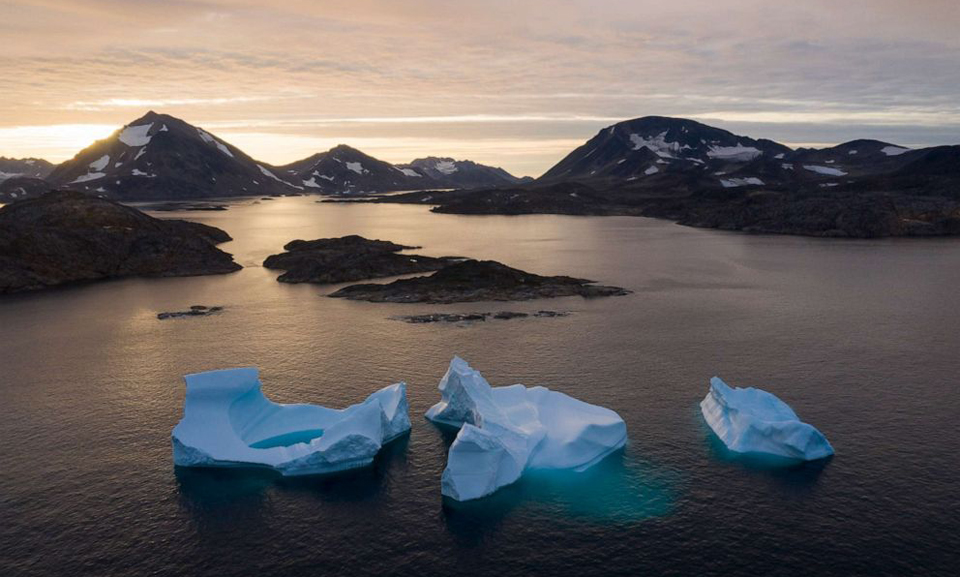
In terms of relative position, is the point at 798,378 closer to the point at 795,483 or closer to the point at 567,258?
the point at 795,483

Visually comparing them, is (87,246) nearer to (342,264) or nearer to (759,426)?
(342,264)

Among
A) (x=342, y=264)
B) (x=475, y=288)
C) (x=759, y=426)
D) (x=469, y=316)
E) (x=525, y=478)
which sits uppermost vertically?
(x=342, y=264)

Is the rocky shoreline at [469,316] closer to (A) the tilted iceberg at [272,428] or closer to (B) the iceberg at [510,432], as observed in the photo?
(B) the iceberg at [510,432]

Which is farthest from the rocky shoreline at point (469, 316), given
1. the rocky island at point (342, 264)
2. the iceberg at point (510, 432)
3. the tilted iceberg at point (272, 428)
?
the tilted iceberg at point (272, 428)

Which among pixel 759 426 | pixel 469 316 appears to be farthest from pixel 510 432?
pixel 469 316

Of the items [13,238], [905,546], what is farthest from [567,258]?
[905,546]

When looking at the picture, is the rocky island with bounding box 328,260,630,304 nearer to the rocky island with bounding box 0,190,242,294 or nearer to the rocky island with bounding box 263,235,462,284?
the rocky island with bounding box 263,235,462,284
